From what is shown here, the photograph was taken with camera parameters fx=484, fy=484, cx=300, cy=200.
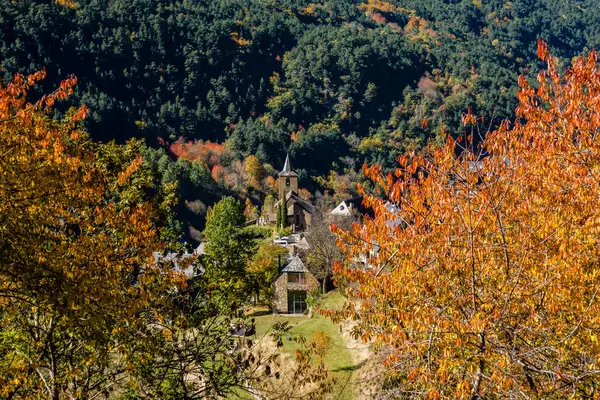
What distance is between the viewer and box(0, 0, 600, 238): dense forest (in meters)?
103

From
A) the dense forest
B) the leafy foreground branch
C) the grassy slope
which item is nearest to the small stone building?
the grassy slope

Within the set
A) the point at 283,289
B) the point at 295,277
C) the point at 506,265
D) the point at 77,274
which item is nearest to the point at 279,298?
the point at 283,289

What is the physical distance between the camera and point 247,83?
476ft

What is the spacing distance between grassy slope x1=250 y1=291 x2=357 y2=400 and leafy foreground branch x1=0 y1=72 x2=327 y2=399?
28.8 ft

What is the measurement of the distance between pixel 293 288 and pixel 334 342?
9883 millimetres

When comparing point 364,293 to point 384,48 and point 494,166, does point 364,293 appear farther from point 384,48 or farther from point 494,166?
point 384,48

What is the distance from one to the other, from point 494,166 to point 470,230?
4.11 m

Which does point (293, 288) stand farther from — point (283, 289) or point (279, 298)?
point (279, 298)

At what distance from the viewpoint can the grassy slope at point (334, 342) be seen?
21.5 m

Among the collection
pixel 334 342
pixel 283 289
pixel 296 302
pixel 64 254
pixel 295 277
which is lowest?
pixel 334 342

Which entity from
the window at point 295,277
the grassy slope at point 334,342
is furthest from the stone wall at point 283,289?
the grassy slope at point 334,342

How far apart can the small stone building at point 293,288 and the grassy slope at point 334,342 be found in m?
1.01

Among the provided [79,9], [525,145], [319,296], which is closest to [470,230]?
[525,145]

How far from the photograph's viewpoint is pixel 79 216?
29.9ft
